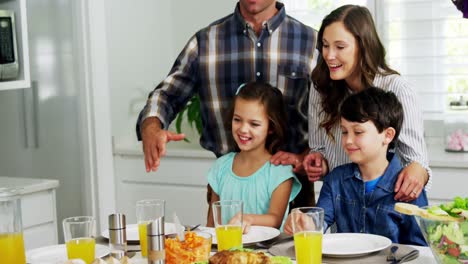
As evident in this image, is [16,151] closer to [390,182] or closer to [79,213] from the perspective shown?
[79,213]

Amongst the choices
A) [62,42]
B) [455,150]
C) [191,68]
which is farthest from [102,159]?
[455,150]

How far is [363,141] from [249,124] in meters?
0.44

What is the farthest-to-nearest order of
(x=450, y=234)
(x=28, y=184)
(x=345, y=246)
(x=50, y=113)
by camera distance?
1. (x=50, y=113)
2. (x=28, y=184)
3. (x=345, y=246)
4. (x=450, y=234)

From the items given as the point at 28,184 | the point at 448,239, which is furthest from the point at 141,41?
the point at 448,239

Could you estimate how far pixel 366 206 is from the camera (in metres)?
2.27

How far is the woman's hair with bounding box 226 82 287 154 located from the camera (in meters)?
2.59

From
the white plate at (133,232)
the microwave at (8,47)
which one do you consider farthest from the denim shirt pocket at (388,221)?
the microwave at (8,47)

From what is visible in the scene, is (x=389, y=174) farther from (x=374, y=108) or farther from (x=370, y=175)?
(x=374, y=108)

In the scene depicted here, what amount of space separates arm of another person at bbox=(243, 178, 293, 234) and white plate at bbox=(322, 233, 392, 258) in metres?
0.42

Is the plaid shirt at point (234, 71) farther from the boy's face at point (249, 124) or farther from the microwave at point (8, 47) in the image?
the microwave at point (8, 47)

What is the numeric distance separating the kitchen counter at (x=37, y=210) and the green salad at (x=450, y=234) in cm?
178

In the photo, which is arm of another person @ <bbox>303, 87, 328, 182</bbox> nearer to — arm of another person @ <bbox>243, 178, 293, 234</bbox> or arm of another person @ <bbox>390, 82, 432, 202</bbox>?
arm of another person @ <bbox>243, 178, 293, 234</bbox>

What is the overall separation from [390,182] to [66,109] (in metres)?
2.09

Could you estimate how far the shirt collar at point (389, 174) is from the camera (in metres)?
2.26
